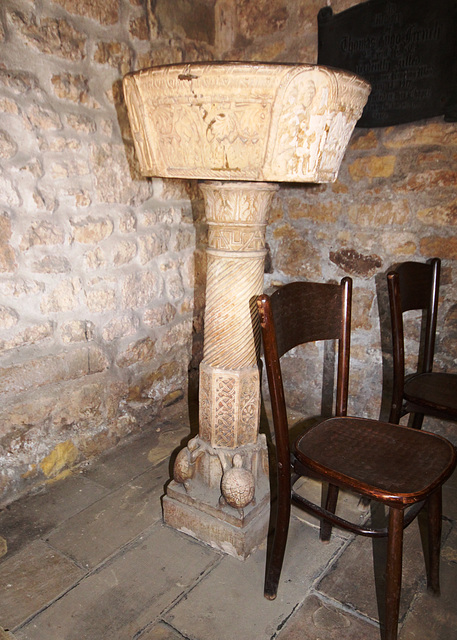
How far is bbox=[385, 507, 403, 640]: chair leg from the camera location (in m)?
1.19

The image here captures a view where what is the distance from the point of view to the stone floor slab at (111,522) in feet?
5.40

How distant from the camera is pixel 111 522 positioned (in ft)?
5.85

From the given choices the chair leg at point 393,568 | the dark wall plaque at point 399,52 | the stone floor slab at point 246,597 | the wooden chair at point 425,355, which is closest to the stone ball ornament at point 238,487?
the stone floor slab at point 246,597

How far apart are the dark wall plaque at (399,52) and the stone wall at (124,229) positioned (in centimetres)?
8

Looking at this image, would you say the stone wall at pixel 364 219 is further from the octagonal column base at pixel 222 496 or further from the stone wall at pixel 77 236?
the octagonal column base at pixel 222 496

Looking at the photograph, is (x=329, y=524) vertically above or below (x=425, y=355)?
below

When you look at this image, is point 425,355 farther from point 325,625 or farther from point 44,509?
point 44,509

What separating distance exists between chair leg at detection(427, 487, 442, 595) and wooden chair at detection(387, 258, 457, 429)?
1.22ft

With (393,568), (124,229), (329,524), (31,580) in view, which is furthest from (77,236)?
(393,568)

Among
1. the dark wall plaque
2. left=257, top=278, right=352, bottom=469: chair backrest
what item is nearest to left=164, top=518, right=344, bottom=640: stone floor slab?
left=257, top=278, right=352, bottom=469: chair backrest

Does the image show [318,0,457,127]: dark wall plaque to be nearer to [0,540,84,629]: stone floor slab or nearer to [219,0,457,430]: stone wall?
[219,0,457,430]: stone wall

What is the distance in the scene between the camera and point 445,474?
1252 mm

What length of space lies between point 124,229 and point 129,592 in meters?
1.41

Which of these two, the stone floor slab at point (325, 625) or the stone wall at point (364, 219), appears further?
the stone wall at point (364, 219)
